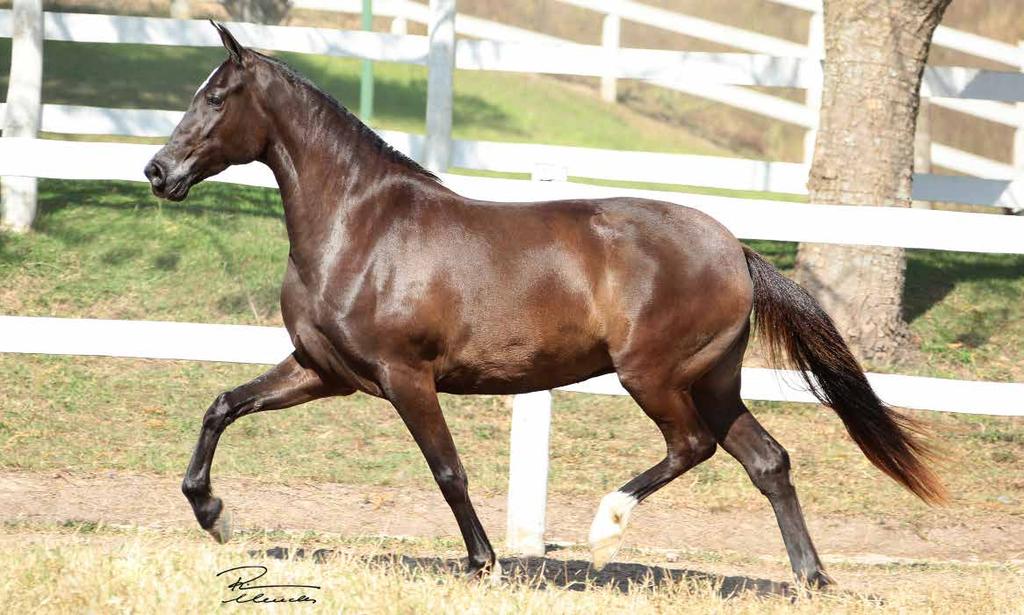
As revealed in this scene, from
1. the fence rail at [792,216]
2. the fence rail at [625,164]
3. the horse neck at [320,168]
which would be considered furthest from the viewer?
the fence rail at [625,164]

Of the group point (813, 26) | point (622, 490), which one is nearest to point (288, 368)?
point (622, 490)

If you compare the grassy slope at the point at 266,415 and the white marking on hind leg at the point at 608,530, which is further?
the grassy slope at the point at 266,415

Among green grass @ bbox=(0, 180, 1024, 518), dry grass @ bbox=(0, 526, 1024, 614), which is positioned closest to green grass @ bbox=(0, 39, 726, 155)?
green grass @ bbox=(0, 180, 1024, 518)

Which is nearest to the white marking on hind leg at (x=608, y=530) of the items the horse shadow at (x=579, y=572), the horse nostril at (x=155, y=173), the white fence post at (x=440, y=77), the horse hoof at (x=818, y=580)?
the horse shadow at (x=579, y=572)

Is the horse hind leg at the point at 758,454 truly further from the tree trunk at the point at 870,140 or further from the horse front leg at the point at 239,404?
the tree trunk at the point at 870,140

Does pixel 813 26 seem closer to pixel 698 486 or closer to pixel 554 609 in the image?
pixel 698 486

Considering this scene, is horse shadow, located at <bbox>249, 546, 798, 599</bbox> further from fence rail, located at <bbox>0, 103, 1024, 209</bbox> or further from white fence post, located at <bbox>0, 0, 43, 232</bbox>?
white fence post, located at <bbox>0, 0, 43, 232</bbox>

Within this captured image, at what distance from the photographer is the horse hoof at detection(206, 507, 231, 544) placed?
4859 mm

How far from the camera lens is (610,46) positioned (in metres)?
→ 13.1

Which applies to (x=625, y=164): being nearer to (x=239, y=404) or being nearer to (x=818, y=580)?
(x=818, y=580)

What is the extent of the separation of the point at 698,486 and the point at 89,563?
11.2 feet

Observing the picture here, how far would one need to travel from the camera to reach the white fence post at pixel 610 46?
952 cm

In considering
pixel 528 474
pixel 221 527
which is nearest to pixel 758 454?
pixel 528 474

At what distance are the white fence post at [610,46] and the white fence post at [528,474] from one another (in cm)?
444
